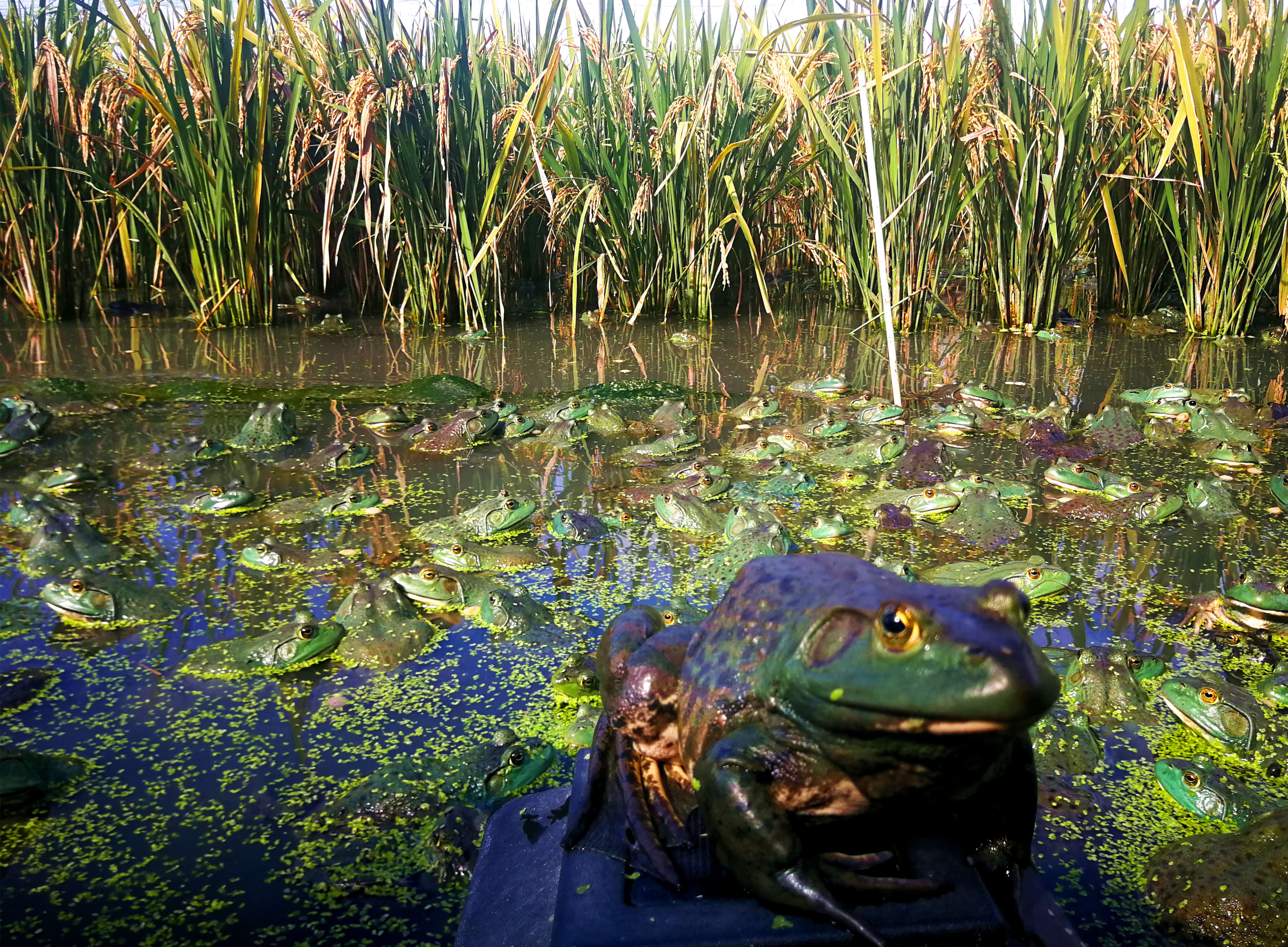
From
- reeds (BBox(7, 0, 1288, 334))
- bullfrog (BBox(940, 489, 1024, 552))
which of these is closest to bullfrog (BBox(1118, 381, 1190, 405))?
reeds (BBox(7, 0, 1288, 334))

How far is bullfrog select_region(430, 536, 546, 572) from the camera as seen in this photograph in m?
3.57

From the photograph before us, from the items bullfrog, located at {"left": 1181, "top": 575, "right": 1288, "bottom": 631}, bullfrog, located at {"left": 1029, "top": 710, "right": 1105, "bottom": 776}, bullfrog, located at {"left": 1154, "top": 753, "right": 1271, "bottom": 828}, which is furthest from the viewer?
bullfrog, located at {"left": 1181, "top": 575, "right": 1288, "bottom": 631}

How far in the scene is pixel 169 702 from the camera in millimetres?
2633

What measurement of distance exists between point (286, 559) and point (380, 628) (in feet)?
2.79

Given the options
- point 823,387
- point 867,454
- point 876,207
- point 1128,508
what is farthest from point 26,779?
point 823,387

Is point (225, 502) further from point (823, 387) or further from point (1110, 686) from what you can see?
point (823, 387)

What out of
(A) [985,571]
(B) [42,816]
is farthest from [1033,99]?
(B) [42,816]

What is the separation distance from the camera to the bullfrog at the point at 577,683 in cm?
262

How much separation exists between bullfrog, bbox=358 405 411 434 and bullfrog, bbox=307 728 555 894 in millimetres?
3324

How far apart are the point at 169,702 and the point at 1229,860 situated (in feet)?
8.49

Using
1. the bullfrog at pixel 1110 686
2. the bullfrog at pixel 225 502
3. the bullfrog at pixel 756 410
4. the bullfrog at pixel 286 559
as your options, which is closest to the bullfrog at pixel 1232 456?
the bullfrog at pixel 756 410

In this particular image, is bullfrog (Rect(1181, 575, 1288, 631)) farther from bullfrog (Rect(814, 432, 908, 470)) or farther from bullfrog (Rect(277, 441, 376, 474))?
bullfrog (Rect(277, 441, 376, 474))

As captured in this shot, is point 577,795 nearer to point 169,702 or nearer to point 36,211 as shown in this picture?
point 169,702

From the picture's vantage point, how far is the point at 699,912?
55.9 inches
